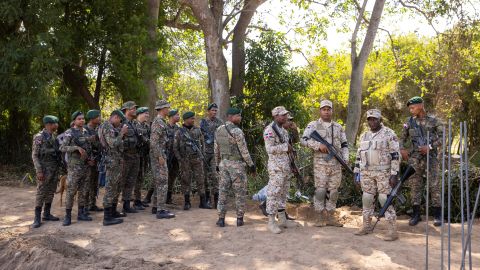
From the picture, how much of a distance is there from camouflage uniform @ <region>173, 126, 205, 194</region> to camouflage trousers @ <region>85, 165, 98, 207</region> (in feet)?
5.14

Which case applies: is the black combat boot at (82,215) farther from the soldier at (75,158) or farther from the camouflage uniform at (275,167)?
the camouflage uniform at (275,167)

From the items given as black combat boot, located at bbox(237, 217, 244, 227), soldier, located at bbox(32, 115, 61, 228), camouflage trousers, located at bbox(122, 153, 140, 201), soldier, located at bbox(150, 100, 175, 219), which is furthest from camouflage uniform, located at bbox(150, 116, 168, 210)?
soldier, located at bbox(32, 115, 61, 228)

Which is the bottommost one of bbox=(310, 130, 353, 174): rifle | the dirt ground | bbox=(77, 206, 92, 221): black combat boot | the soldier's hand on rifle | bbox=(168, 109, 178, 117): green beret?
the dirt ground

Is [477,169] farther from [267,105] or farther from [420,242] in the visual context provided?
[267,105]

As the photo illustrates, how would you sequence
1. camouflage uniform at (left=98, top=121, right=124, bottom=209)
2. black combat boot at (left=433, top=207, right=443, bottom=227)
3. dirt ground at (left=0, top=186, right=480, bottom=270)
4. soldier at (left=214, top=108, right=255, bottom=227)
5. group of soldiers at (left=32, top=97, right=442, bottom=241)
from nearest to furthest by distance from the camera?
dirt ground at (left=0, top=186, right=480, bottom=270), group of soldiers at (left=32, top=97, right=442, bottom=241), soldier at (left=214, top=108, right=255, bottom=227), black combat boot at (left=433, top=207, right=443, bottom=227), camouflage uniform at (left=98, top=121, right=124, bottom=209)

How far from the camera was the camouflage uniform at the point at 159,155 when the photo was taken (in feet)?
26.5

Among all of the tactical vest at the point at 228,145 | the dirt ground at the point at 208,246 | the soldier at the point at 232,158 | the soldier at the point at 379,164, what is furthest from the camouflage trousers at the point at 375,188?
the tactical vest at the point at 228,145

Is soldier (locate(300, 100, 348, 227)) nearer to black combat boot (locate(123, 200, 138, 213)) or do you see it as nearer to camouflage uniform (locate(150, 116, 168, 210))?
camouflage uniform (locate(150, 116, 168, 210))

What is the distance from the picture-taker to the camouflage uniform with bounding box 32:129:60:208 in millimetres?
7715

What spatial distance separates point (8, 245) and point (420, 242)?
19.3 feet

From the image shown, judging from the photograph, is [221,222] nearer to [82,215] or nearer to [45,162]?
[82,215]

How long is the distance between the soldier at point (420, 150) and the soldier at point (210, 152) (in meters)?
3.65

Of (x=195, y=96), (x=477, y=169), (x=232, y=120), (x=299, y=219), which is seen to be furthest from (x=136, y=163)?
(x=195, y=96)

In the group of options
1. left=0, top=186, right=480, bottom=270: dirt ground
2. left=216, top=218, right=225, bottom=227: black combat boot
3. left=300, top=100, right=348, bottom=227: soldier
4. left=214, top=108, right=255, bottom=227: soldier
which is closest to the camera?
left=0, top=186, right=480, bottom=270: dirt ground
